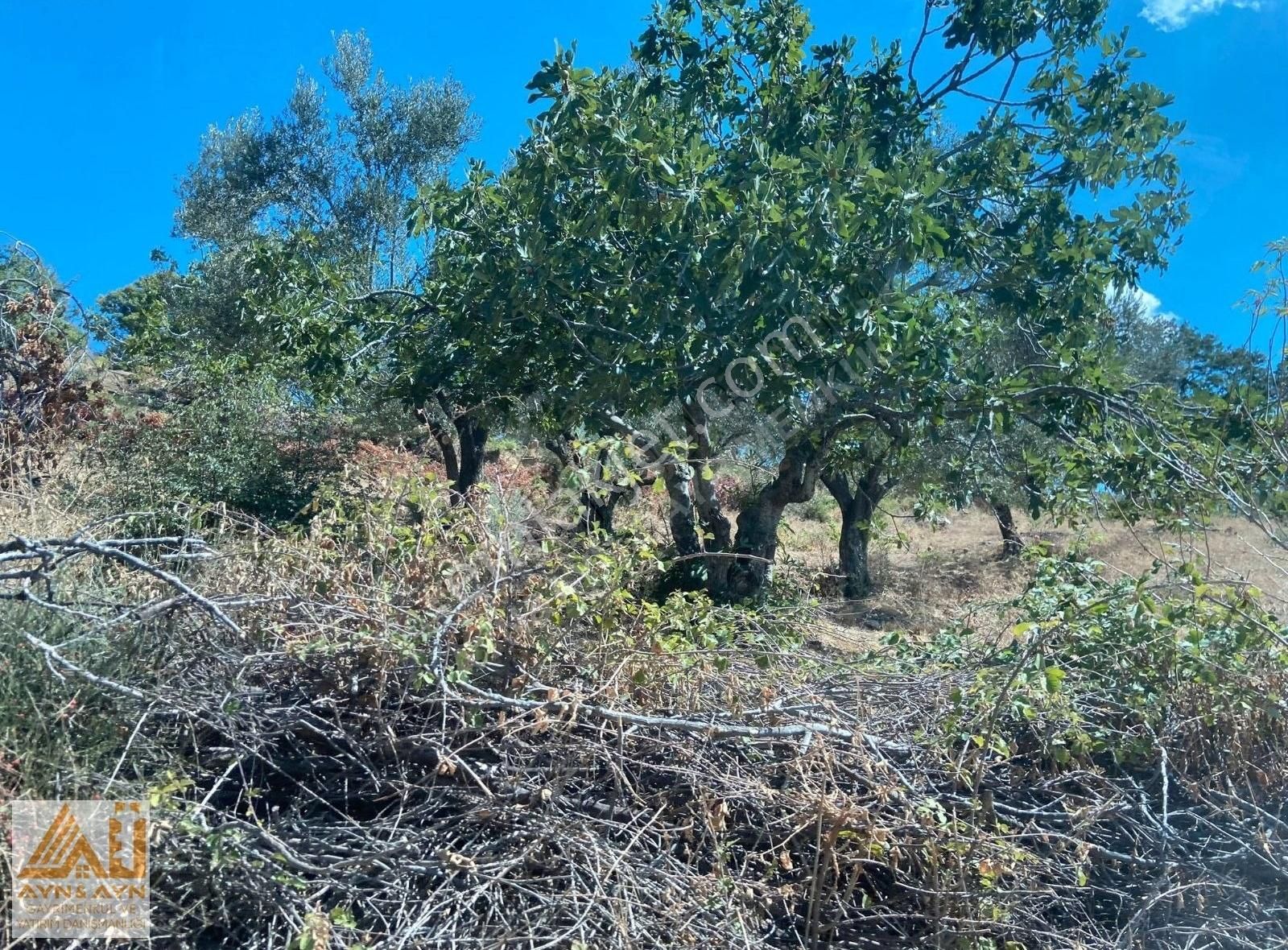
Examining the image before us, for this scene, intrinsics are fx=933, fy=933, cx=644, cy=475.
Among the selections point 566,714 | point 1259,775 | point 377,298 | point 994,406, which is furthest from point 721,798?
point 377,298

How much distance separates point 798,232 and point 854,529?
21.7ft

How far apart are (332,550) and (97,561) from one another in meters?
1.09

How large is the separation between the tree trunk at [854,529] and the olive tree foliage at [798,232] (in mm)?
4062

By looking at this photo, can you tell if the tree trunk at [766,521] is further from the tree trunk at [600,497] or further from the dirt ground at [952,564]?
the tree trunk at [600,497]

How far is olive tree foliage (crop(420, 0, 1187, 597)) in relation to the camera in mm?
5301

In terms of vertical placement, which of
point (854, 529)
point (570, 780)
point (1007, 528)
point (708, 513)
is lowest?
point (570, 780)

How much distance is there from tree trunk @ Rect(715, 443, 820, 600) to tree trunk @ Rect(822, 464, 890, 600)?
305 centimetres

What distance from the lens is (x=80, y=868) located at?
2.82 meters

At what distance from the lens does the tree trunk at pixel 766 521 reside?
8.10m

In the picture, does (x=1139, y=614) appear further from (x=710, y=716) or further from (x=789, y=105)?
(x=789, y=105)

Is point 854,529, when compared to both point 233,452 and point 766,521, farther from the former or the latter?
point 233,452

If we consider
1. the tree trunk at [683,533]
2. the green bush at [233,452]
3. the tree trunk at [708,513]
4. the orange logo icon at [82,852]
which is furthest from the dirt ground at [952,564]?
the green bush at [233,452]

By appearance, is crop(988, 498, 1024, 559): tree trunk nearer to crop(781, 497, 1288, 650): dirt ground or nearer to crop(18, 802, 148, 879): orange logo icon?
crop(781, 497, 1288, 650): dirt ground

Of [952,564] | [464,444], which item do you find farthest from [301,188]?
[952,564]
